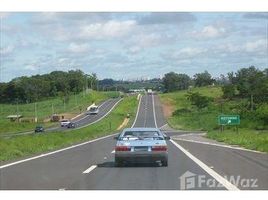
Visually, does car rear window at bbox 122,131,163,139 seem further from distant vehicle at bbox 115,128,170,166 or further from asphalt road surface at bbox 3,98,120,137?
asphalt road surface at bbox 3,98,120,137

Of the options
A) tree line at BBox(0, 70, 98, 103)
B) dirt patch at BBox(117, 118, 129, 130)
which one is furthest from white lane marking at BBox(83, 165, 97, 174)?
dirt patch at BBox(117, 118, 129, 130)

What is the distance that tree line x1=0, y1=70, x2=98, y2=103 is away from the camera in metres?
77.4

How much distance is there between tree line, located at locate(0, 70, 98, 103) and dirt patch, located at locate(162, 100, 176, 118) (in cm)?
2141

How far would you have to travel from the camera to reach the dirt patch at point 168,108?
428 ft

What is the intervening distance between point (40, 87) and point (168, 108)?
5507 centimetres

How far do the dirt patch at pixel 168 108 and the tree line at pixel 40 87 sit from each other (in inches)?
843

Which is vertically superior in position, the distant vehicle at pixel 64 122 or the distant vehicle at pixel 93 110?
the distant vehicle at pixel 93 110

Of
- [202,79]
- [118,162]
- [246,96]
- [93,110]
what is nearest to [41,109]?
[93,110]

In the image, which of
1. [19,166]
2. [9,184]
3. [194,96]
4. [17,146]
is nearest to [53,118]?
[194,96]

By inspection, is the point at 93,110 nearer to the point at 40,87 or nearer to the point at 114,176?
the point at 40,87

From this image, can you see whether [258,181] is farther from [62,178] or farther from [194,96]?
[194,96]

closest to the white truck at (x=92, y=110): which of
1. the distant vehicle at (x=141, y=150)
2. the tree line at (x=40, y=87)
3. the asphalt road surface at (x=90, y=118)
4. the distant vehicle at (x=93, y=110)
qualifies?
the distant vehicle at (x=93, y=110)

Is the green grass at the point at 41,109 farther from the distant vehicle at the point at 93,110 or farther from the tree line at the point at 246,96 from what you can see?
the tree line at the point at 246,96
